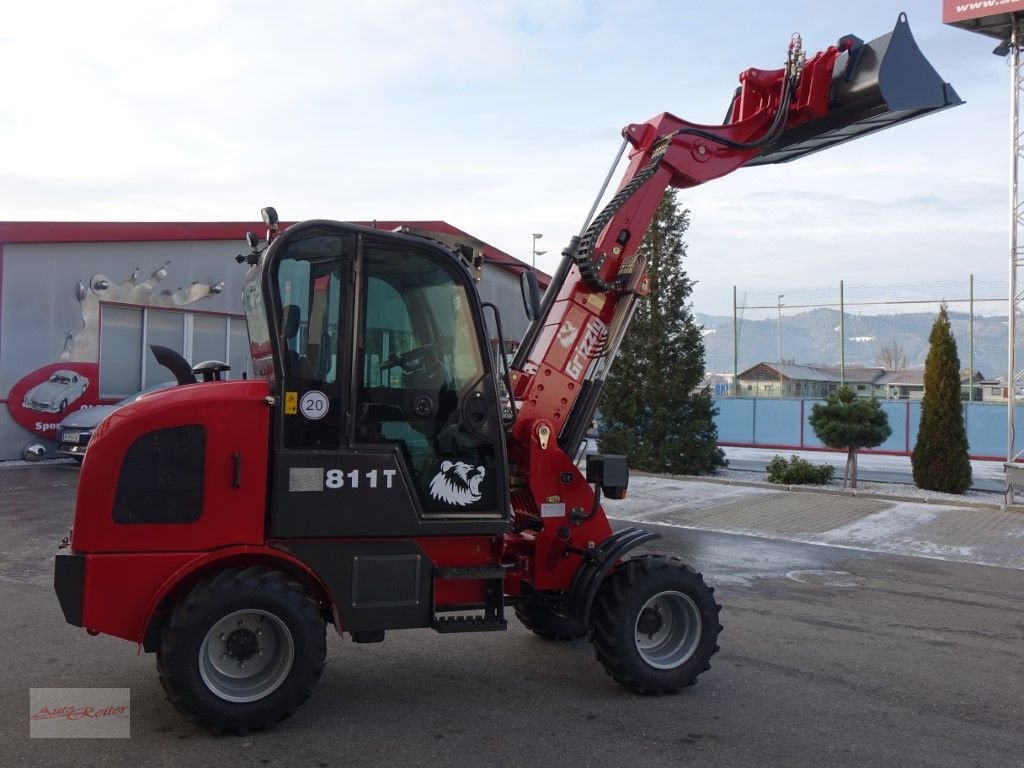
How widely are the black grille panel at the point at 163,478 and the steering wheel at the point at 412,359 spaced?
1.02 meters

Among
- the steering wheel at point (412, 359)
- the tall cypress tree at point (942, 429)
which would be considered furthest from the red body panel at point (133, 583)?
the tall cypress tree at point (942, 429)

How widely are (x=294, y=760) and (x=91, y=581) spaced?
4.24 ft

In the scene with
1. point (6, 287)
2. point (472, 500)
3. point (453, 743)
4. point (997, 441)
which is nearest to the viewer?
point (453, 743)

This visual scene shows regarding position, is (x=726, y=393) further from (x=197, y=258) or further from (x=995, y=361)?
(x=197, y=258)

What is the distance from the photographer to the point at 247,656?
16.5 ft

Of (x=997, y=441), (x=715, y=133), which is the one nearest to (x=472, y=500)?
(x=715, y=133)

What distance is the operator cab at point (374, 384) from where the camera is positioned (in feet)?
16.8

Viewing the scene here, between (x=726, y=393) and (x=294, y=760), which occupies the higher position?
(x=726, y=393)

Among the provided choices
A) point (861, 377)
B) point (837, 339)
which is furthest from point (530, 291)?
point (861, 377)

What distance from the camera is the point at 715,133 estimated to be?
665cm

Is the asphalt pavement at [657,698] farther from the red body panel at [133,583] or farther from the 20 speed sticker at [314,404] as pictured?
the 20 speed sticker at [314,404]

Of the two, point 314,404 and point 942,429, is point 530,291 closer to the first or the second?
point 314,404

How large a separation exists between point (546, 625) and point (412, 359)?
2.43 m

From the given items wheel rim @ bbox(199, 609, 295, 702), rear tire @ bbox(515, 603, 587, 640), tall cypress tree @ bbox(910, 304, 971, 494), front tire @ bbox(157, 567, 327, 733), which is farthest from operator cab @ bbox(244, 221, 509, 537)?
tall cypress tree @ bbox(910, 304, 971, 494)
